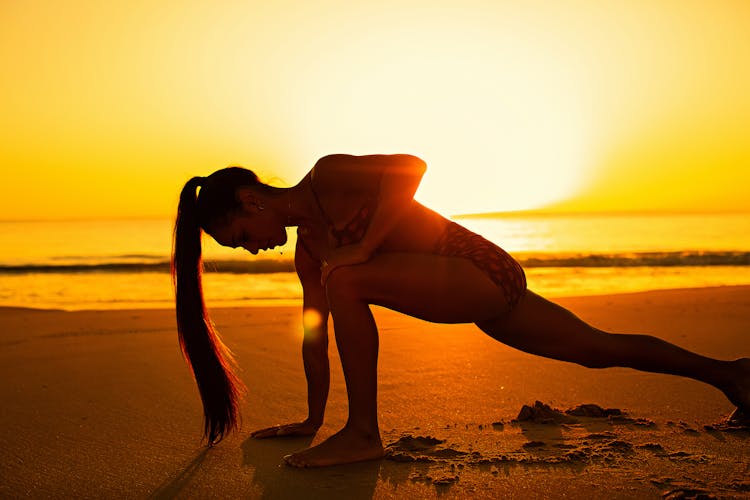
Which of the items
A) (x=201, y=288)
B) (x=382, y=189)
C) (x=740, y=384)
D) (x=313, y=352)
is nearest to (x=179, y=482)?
(x=201, y=288)

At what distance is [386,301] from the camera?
2613 mm

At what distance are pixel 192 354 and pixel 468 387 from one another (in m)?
1.52

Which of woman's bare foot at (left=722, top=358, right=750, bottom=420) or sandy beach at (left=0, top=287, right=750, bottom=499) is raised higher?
woman's bare foot at (left=722, top=358, right=750, bottom=420)

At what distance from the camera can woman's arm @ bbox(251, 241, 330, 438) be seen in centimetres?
307

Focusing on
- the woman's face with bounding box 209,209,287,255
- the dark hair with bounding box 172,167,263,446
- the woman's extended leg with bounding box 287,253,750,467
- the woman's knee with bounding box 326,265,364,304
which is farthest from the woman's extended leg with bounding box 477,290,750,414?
the dark hair with bounding box 172,167,263,446

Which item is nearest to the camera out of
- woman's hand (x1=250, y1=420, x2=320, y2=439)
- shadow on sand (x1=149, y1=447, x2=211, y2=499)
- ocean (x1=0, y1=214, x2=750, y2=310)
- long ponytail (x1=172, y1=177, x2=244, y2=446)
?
shadow on sand (x1=149, y1=447, x2=211, y2=499)

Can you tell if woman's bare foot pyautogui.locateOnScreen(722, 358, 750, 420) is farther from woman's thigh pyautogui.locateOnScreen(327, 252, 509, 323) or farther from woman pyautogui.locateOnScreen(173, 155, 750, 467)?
woman's thigh pyautogui.locateOnScreen(327, 252, 509, 323)

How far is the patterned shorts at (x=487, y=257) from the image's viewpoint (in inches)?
103

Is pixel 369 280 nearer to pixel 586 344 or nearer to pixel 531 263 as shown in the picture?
pixel 586 344

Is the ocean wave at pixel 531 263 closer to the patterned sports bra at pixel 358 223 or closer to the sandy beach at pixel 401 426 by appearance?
the sandy beach at pixel 401 426

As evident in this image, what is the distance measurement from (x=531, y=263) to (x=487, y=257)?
15.7 meters

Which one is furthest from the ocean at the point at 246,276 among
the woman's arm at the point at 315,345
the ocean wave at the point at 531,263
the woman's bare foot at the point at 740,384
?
the woman's bare foot at the point at 740,384

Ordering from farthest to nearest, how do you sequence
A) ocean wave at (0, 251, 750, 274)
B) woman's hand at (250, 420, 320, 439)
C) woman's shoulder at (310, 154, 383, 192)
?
ocean wave at (0, 251, 750, 274) → woman's hand at (250, 420, 320, 439) → woman's shoulder at (310, 154, 383, 192)

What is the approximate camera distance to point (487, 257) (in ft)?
8.63
